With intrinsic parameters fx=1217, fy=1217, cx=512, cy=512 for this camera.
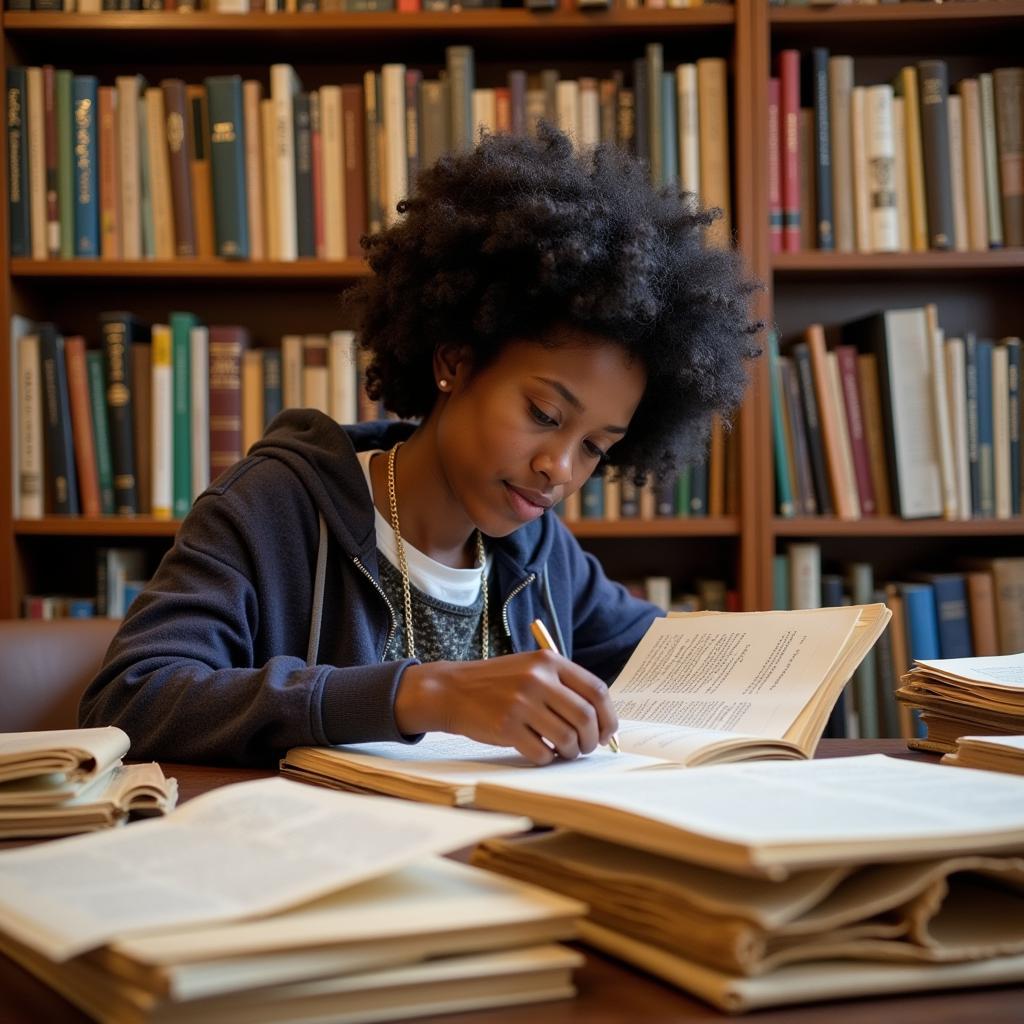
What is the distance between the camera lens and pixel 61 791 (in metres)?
0.76

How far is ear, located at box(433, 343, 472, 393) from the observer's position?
1.42 m

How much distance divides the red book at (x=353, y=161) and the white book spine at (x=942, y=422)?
1027 millimetres

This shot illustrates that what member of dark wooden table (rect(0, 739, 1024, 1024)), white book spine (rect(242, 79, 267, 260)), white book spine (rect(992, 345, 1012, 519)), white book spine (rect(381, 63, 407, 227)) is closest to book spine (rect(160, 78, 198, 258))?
white book spine (rect(242, 79, 267, 260))

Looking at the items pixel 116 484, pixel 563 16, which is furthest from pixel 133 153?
pixel 563 16

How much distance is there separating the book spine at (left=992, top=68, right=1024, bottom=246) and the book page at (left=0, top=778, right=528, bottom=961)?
198 cm

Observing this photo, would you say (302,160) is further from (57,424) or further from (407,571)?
(407,571)

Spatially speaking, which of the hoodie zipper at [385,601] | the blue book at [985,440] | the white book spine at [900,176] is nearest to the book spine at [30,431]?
the hoodie zipper at [385,601]

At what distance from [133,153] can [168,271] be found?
0.22 metres

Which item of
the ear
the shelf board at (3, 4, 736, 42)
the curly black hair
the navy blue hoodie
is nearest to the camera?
the navy blue hoodie

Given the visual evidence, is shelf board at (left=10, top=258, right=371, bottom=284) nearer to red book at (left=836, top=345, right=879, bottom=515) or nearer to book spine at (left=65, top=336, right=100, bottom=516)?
book spine at (left=65, top=336, right=100, bottom=516)

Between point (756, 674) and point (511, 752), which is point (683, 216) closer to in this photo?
point (756, 674)

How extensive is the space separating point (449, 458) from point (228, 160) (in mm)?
1009

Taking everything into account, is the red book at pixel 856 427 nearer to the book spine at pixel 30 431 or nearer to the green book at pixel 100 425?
the green book at pixel 100 425

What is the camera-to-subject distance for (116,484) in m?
2.18
